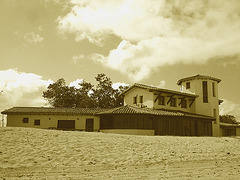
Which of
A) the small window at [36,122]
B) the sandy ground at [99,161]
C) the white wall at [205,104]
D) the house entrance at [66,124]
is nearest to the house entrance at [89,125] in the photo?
the house entrance at [66,124]

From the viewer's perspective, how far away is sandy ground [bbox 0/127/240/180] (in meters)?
9.49

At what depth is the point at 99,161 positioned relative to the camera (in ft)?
38.7

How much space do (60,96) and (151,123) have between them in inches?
931

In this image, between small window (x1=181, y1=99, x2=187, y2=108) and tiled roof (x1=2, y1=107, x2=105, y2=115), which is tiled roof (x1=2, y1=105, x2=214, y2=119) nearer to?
tiled roof (x1=2, y1=107, x2=105, y2=115)

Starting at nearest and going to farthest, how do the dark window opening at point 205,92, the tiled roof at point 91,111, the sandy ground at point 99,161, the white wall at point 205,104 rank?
the sandy ground at point 99,161 → the tiled roof at point 91,111 → the white wall at point 205,104 → the dark window opening at point 205,92

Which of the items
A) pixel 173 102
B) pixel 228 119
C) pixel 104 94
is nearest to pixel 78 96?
pixel 104 94

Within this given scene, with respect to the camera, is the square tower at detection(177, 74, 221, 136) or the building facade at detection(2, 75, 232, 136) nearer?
the building facade at detection(2, 75, 232, 136)

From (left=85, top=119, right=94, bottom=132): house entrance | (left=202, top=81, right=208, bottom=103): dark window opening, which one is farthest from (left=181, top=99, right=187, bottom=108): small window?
(left=85, top=119, right=94, bottom=132): house entrance

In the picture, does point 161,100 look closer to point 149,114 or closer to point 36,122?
point 149,114

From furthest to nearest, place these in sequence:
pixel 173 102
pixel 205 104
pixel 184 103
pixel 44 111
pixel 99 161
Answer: pixel 205 104, pixel 184 103, pixel 173 102, pixel 44 111, pixel 99 161

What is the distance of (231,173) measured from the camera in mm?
10281

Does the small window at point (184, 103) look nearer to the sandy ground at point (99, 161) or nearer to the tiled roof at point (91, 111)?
the tiled roof at point (91, 111)

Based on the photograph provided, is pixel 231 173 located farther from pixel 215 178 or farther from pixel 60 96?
pixel 60 96

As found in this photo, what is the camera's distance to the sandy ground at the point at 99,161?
9.49 m
